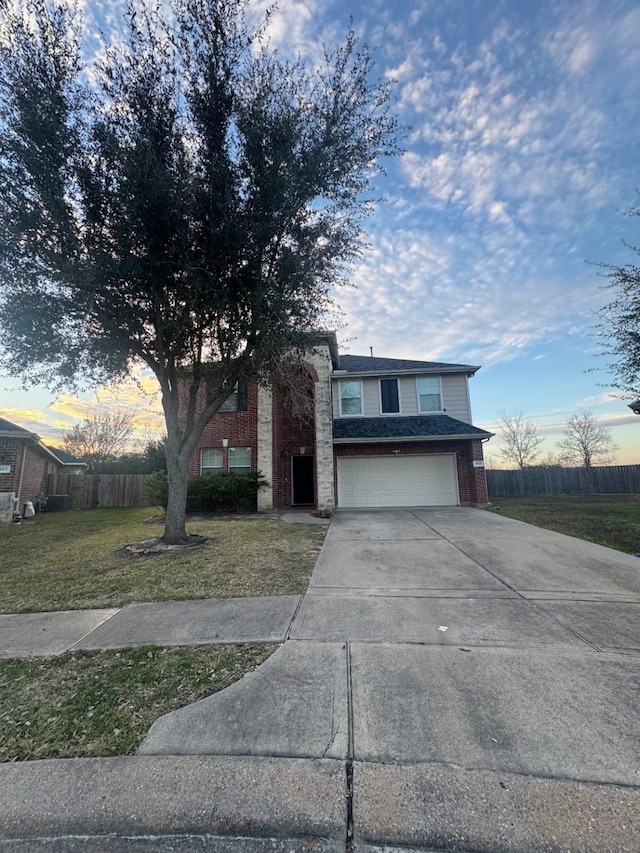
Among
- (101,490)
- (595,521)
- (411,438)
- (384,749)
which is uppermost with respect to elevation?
(411,438)

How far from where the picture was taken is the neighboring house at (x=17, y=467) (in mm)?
13294

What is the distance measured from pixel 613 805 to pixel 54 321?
9.44m

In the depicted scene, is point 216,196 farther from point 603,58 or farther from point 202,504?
point 202,504

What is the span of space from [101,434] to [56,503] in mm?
14475

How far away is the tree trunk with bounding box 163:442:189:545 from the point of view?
8.13 metres

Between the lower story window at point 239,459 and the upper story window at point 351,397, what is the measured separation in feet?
14.7

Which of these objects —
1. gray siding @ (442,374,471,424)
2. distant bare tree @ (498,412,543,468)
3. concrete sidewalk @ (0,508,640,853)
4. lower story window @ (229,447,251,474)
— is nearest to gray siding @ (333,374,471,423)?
gray siding @ (442,374,471,424)

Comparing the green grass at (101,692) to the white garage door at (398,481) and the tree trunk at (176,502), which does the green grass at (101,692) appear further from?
the white garage door at (398,481)

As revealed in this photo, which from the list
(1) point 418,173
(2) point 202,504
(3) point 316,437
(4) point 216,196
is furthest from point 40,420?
(1) point 418,173

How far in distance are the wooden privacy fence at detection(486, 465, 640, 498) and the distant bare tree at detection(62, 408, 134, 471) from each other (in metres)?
27.6

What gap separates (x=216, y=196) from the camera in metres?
6.91

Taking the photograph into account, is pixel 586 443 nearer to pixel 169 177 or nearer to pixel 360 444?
pixel 360 444

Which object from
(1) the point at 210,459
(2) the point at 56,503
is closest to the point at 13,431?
(2) the point at 56,503

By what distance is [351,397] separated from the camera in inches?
656
